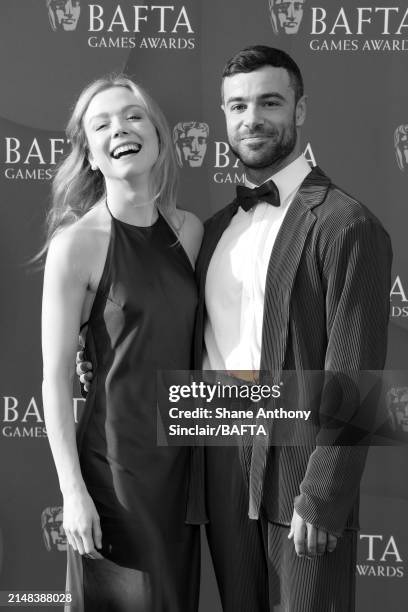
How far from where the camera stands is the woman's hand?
2121mm

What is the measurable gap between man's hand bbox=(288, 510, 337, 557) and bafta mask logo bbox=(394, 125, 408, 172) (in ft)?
4.98

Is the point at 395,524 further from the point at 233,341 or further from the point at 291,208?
the point at 291,208

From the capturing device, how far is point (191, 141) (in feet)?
9.89

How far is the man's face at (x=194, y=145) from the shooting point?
300cm

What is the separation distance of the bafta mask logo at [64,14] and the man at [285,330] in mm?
952

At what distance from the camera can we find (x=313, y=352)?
2078 mm

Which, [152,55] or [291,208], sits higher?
[152,55]

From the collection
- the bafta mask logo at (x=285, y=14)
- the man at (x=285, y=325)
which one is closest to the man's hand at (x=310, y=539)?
the man at (x=285, y=325)

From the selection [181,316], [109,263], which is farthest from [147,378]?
[109,263]

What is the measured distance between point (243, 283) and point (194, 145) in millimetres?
993

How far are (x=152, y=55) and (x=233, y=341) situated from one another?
135 centimetres

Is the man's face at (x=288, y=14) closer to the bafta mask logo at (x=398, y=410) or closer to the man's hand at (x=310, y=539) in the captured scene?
the bafta mask logo at (x=398, y=410)

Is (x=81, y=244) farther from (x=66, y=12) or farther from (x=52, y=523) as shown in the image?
(x=52, y=523)

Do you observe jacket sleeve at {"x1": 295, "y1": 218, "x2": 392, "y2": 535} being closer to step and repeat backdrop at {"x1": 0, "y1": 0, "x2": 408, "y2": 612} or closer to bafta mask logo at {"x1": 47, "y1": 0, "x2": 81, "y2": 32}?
step and repeat backdrop at {"x1": 0, "y1": 0, "x2": 408, "y2": 612}
